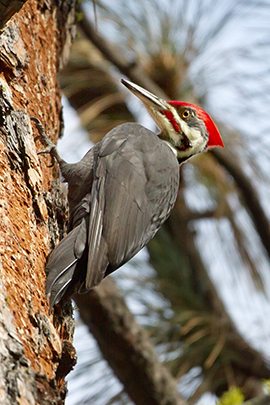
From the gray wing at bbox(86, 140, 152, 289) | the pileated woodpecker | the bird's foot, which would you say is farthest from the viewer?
the bird's foot

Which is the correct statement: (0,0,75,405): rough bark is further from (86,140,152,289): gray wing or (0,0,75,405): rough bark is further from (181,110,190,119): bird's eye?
(181,110,190,119): bird's eye

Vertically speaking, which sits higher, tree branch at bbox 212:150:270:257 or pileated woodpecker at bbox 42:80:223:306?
pileated woodpecker at bbox 42:80:223:306

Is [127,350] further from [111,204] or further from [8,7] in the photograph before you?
[8,7]

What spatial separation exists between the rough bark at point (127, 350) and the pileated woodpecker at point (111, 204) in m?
0.66

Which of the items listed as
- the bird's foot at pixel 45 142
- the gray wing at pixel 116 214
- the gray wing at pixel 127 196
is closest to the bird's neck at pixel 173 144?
the gray wing at pixel 127 196

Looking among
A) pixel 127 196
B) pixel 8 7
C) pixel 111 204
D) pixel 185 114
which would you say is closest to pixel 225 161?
pixel 185 114

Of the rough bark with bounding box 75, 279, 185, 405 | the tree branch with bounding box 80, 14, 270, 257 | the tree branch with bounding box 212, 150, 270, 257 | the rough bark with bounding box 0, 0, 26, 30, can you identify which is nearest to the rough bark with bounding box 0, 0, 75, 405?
the rough bark with bounding box 0, 0, 26, 30

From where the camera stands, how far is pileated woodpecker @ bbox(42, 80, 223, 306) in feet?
7.63

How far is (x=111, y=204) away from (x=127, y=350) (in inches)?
39.2

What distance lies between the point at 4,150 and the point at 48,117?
0.60 m

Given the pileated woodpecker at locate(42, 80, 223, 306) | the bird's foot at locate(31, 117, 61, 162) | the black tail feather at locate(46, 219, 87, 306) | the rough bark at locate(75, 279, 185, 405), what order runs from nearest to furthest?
the black tail feather at locate(46, 219, 87, 306) < the pileated woodpecker at locate(42, 80, 223, 306) < the bird's foot at locate(31, 117, 61, 162) < the rough bark at locate(75, 279, 185, 405)

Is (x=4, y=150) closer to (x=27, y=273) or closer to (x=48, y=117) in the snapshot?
(x=27, y=273)

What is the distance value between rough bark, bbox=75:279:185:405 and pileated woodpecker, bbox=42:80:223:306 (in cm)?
66

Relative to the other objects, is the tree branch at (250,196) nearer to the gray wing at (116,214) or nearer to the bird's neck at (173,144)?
the bird's neck at (173,144)
